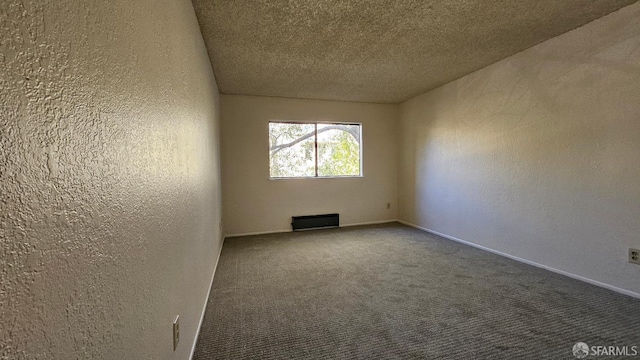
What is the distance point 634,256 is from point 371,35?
2.85 m

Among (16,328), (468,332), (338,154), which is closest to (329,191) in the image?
(338,154)

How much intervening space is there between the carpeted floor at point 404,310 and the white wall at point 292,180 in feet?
4.54

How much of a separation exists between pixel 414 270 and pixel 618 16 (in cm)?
278

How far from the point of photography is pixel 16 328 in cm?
37

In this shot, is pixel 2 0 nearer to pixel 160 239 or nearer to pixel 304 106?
pixel 160 239

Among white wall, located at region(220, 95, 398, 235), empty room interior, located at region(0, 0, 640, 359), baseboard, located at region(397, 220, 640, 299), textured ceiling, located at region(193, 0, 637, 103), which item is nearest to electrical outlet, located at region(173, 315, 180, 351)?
empty room interior, located at region(0, 0, 640, 359)

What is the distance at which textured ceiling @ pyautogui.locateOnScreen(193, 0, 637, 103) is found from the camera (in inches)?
81.1

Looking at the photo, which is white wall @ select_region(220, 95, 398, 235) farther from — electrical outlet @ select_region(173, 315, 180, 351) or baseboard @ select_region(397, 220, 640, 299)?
electrical outlet @ select_region(173, 315, 180, 351)

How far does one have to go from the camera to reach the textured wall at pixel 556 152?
2.19 metres

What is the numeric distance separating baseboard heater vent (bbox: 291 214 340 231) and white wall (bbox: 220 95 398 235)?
0.29ft

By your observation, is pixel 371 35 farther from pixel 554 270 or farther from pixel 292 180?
pixel 554 270

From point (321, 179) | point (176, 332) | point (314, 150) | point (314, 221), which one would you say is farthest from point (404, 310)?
point (314, 150)

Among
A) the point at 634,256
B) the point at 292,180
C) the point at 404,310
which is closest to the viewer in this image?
the point at 404,310

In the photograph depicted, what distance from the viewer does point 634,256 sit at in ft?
7.01
